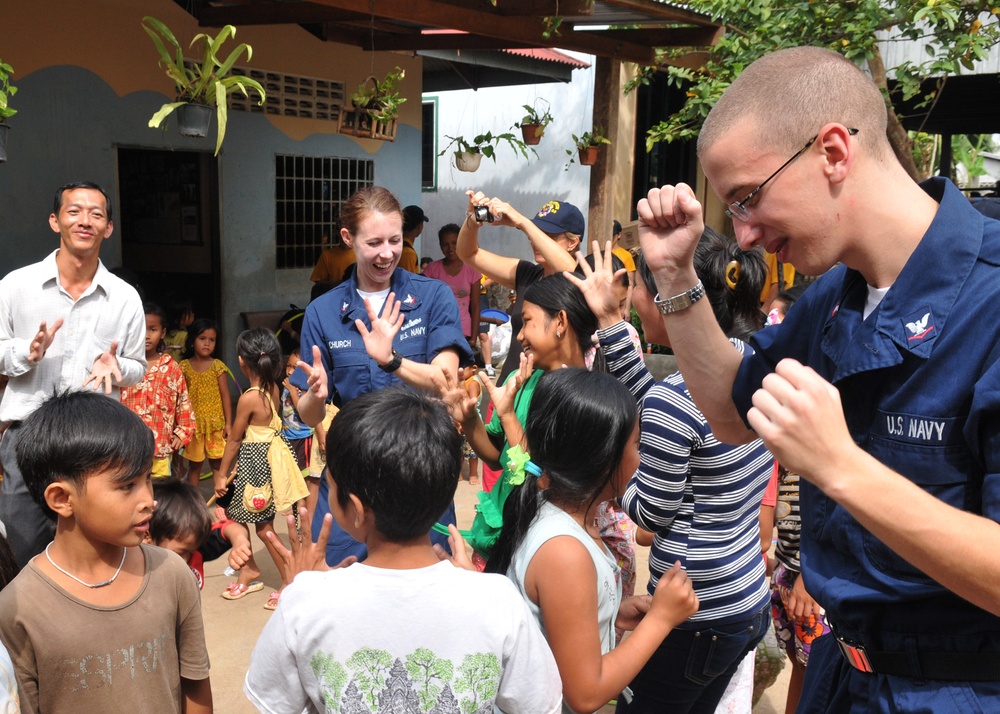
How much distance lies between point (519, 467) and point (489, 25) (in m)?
5.51

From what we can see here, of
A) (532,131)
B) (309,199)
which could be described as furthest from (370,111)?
(532,131)

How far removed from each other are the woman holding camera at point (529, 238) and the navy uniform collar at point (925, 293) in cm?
290

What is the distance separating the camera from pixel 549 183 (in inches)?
504

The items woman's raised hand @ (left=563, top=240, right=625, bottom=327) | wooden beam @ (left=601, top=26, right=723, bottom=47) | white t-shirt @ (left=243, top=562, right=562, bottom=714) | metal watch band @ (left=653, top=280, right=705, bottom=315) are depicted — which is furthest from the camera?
wooden beam @ (left=601, top=26, right=723, bottom=47)

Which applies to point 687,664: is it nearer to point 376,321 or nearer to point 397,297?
point 376,321

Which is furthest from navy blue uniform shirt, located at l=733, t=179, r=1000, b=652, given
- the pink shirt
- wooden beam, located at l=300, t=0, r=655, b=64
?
the pink shirt

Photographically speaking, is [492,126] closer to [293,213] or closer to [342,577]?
[293,213]

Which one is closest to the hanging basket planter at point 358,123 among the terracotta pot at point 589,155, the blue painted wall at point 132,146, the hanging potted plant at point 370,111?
the hanging potted plant at point 370,111

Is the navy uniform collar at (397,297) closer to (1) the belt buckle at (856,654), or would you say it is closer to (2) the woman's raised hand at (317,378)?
(2) the woman's raised hand at (317,378)

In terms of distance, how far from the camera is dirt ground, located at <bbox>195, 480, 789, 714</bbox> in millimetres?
3760

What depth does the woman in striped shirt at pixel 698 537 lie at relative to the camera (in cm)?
238

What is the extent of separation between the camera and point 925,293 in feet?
4.64

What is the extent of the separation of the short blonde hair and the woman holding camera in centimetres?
277

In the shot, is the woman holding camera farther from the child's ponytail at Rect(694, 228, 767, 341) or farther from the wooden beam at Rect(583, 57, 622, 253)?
the wooden beam at Rect(583, 57, 622, 253)
